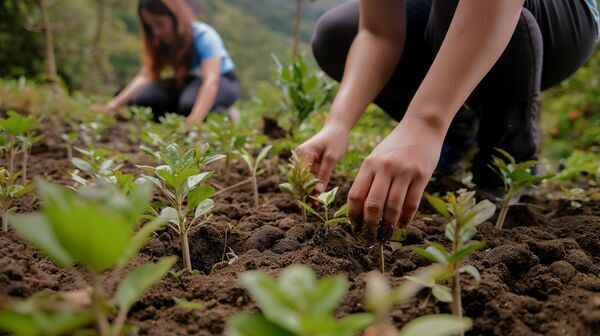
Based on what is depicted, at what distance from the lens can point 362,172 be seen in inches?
40.8

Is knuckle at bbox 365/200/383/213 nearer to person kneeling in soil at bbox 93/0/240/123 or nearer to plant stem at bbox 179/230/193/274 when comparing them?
plant stem at bbox 179/230/193/274

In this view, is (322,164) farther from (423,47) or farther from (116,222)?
(116,222)

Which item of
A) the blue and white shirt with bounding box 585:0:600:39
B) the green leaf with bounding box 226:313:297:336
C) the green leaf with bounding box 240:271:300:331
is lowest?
the green leaf with bounding box 226:313:297:336

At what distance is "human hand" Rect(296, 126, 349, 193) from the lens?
148 cm

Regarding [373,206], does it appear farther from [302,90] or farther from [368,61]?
[302,90]

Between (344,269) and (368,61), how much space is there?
88cm

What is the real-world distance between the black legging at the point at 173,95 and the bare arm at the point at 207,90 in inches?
9.9

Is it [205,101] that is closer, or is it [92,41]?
[205,101]

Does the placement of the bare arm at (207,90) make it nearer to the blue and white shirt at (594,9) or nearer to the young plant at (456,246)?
the blue and white shirt at (594,9)

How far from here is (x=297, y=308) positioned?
0.51m

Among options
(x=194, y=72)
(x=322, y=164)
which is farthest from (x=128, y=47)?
(x=322, y=164)

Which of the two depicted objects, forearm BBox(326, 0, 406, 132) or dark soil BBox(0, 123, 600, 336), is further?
forearm BBox(326, 0, 406, 132)

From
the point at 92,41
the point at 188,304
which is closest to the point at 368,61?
the point at 188,304

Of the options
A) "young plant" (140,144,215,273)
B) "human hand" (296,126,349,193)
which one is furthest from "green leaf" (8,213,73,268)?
"human hand" (296,126,349,193)
